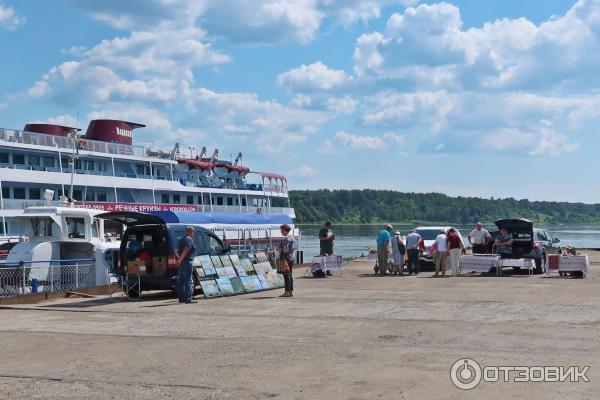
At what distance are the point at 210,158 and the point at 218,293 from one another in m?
37.1

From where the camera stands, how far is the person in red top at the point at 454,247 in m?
22.2

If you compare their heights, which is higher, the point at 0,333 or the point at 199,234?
the point at 199,234

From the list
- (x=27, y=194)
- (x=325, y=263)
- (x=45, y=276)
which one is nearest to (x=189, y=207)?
(x=27, y=194)

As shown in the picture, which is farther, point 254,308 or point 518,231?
point 518,231

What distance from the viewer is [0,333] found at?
11.7 m

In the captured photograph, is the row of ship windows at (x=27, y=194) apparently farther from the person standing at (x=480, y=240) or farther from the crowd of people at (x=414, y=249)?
the person standing at (x=480, y=240)

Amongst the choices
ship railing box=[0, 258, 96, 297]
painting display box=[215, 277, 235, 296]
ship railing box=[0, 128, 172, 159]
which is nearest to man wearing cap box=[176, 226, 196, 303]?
painting display box=[215, 277, 235, 296]

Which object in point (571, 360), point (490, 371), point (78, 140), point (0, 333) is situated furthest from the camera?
point (78, 140)

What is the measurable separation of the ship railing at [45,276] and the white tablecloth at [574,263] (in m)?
12.5

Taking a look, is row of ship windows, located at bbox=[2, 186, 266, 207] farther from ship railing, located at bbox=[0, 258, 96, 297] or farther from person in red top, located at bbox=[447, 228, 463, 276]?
person in red top, located at bbox=[447, 228, 463, 276]

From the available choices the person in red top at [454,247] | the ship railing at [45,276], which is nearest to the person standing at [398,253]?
the person in red top at [454,247]

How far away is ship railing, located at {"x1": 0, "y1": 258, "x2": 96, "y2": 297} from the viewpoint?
17.9 meters

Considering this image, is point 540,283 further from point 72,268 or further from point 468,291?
point 72,268

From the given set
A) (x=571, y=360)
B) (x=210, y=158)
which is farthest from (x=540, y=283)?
(x=210, y=158)
